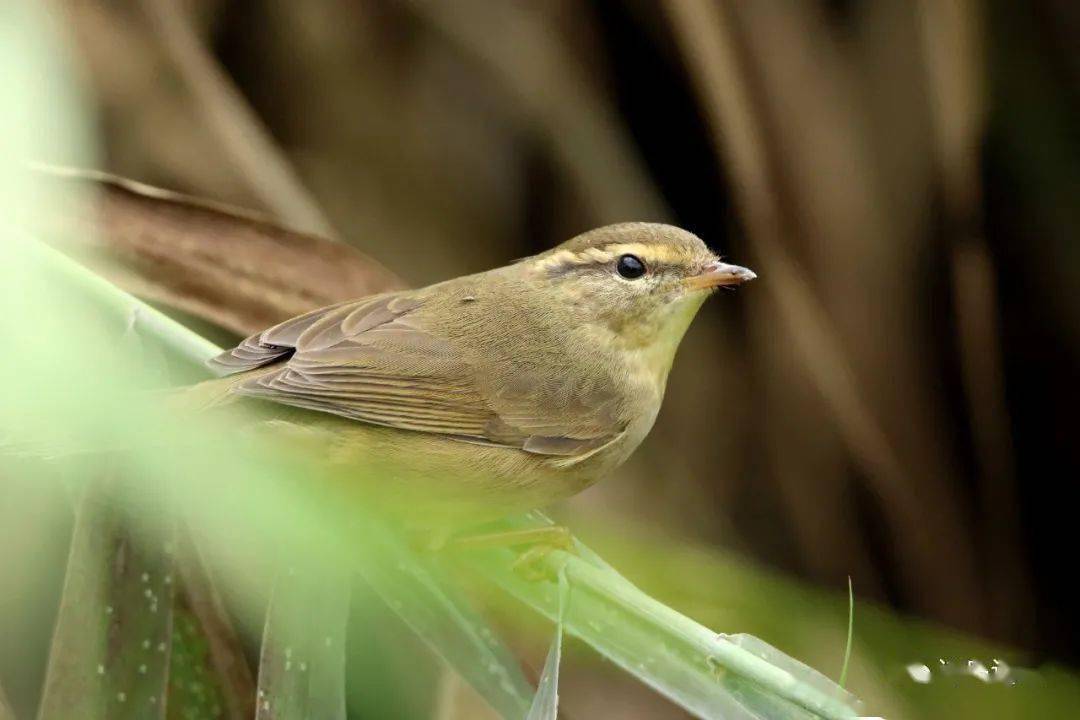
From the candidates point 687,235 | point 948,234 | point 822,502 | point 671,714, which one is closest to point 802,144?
point 948,234

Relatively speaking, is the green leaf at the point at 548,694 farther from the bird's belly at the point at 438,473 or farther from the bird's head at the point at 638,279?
the bird's head at the point at 638,279

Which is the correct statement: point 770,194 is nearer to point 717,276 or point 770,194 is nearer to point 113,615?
point 717,276

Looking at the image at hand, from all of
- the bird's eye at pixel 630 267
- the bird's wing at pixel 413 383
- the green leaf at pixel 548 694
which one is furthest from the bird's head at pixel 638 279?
the green leaf at pixel 548 694

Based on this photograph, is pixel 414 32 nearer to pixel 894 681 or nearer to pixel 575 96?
pixel 575 96

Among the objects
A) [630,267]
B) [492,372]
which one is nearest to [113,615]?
[492,372]

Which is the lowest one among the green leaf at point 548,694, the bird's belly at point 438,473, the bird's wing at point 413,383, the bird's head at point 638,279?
the green leaf at point 548,694

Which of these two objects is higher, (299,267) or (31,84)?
(31,84)

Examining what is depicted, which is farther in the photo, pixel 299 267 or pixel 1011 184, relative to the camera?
pixel 1011 184
